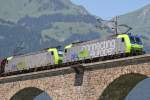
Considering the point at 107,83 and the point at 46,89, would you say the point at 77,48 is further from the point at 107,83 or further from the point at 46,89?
the point at 107,83

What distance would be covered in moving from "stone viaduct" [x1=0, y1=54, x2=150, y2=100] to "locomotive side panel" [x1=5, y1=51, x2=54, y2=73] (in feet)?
16.5

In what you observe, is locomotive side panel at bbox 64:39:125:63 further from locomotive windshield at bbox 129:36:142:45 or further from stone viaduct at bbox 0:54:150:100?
stone viaduct at bbox 0:54:150:100

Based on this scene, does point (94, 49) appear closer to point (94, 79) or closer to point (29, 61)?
point (94, 79)

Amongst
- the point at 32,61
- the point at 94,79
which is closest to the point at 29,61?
the point at 32,61

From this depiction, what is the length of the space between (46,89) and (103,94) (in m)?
8.91

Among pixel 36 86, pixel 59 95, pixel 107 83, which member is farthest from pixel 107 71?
pixel 36 86

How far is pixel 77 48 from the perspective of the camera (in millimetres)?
46031

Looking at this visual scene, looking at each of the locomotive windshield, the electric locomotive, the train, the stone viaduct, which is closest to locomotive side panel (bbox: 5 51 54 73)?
the train

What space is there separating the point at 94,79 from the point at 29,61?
17035 millimetres

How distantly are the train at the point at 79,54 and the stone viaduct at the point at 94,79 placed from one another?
3.28 m

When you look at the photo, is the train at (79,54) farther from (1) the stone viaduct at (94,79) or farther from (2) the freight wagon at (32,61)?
(1) the stone viaduct at (94,79)

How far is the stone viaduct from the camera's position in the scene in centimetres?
3520

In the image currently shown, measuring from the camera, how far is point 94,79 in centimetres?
3844

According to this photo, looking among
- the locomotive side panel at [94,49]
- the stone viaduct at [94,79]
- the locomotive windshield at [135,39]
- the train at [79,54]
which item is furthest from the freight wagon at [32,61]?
the locomotive windshield at [135,39]
